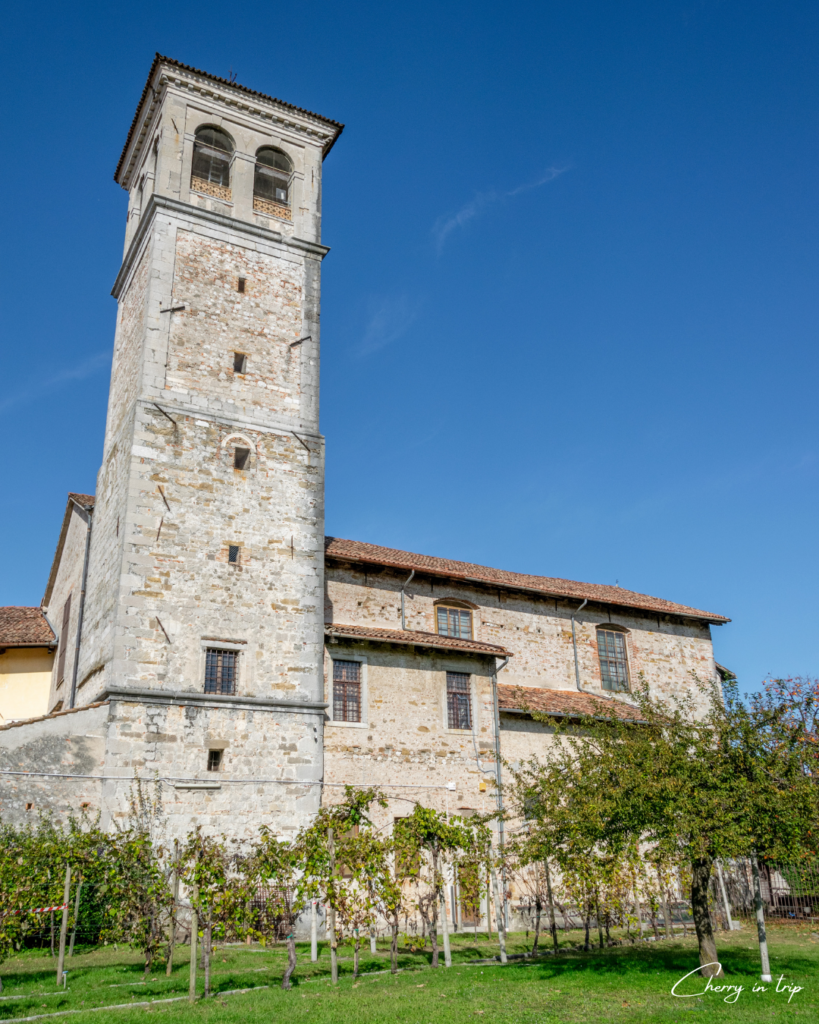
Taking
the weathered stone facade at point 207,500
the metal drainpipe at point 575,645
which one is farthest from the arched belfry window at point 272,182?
the metal drainpipe at point 575,645

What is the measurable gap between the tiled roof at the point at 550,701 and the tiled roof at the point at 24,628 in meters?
13.6

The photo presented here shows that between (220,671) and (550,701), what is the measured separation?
33.4 feet

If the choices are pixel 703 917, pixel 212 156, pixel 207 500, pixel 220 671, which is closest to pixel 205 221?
pixel 212 156

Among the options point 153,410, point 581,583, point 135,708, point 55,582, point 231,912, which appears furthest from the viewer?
point 581,583

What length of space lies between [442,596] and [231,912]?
1416cm

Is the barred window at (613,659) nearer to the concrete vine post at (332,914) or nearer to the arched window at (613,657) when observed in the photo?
the arched window at (613,657)

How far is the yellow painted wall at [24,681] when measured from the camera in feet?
81.7

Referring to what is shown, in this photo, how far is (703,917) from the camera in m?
12.9

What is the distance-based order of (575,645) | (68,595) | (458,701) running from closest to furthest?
(458,701), (68,595), (575,645)

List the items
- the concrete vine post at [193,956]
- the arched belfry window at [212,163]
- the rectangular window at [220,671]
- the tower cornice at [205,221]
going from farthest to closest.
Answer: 1. the arched belfry window at [212,163]
2. the tower cornice at [205,221]
3. the rectangular window at [220,671]
4. the concrete vine post at [193,956]

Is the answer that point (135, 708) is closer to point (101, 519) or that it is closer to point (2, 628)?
point (101, 519)

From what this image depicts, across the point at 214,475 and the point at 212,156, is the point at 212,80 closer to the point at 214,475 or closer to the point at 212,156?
the point at 212,156

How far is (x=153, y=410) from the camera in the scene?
20797 mm

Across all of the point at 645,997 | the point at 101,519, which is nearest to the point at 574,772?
the point at 645,997
